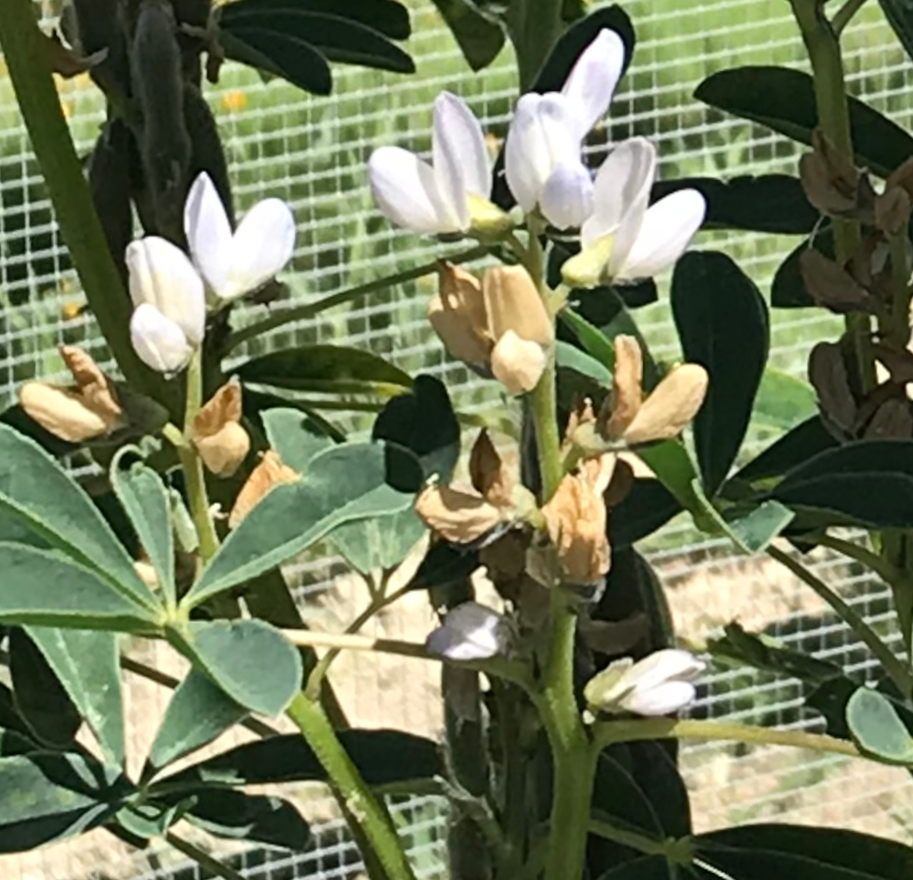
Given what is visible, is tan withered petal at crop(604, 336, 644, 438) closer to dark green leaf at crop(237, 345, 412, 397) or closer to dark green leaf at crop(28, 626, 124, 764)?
dark green leaf at crop(28, 626, 124, 764)

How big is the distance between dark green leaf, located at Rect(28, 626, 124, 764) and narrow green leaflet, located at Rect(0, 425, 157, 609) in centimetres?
8

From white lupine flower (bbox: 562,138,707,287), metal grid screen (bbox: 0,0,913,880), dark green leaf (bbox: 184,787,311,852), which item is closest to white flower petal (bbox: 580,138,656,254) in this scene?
white lupine flower (bbox: 562,138,707,287)

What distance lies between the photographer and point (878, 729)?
39cm

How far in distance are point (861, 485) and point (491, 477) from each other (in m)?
0.11

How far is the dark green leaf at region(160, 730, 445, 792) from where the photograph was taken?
1.58 ft

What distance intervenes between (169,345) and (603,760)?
21 cm

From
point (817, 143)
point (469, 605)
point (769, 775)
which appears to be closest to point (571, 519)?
point (469, 605)

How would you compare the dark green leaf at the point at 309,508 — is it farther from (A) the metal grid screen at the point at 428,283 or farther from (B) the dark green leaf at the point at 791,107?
(A) the metal grid screen at the point at 428,283

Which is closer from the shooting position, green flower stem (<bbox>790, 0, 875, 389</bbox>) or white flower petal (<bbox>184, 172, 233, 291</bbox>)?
white flower petal (<bbox>184, 172, 233, 291</bbox>)

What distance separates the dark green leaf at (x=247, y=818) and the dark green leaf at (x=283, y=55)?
0.85 ft

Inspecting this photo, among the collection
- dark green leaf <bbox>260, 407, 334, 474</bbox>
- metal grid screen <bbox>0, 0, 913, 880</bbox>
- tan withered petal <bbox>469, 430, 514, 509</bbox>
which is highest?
tan withered petal <bbox>469, 430, 514, 509</bbox>

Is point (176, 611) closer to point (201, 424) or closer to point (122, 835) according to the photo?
point (201, 424)

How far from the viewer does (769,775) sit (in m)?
1.46

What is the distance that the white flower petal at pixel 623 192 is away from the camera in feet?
1.08
